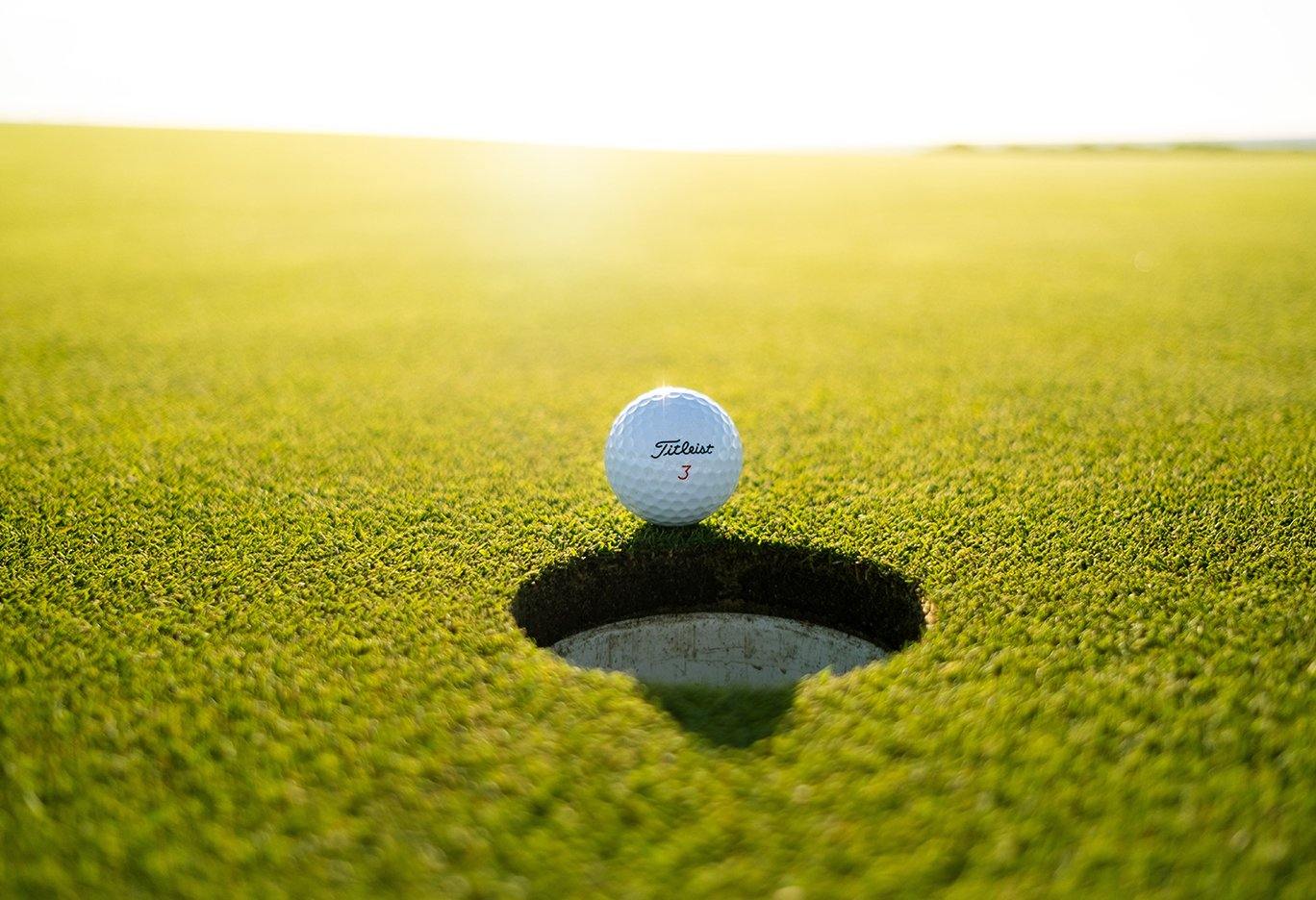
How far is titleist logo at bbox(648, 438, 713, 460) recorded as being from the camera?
2627 mm

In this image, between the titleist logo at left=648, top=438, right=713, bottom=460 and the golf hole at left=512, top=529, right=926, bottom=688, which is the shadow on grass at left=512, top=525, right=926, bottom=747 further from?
the titleist logo at left=648, top=438, right=713, bottom=460

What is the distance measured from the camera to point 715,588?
8.67 feet

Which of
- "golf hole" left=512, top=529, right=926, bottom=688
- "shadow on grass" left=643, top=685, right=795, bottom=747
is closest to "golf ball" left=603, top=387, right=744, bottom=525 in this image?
"golf hole" left=512, top=529, right=926, bottom=688

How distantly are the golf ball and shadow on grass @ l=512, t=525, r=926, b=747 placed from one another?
95 millimetres

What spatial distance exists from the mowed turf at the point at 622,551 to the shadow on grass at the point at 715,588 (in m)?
0.06

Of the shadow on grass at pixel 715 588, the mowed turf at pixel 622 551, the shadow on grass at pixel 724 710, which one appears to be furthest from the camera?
the shadow on grass at pixel 715 588

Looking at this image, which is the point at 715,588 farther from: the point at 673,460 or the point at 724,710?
the point at 724,710

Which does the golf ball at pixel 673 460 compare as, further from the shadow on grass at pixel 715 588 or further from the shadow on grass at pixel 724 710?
the shadow on grass at pixel 724 710

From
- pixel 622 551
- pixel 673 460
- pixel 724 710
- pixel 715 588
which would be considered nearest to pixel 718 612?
pixel 715 588

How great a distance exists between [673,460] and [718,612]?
48cm

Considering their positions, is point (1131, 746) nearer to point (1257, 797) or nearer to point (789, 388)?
point (1257, 797)

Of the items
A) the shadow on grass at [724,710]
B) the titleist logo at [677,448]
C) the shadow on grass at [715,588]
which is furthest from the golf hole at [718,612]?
the shadow on grass at [724,710]

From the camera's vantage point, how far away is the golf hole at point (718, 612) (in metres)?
2.47

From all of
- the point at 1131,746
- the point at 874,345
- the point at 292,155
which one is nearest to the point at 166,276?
the point at 874,345
